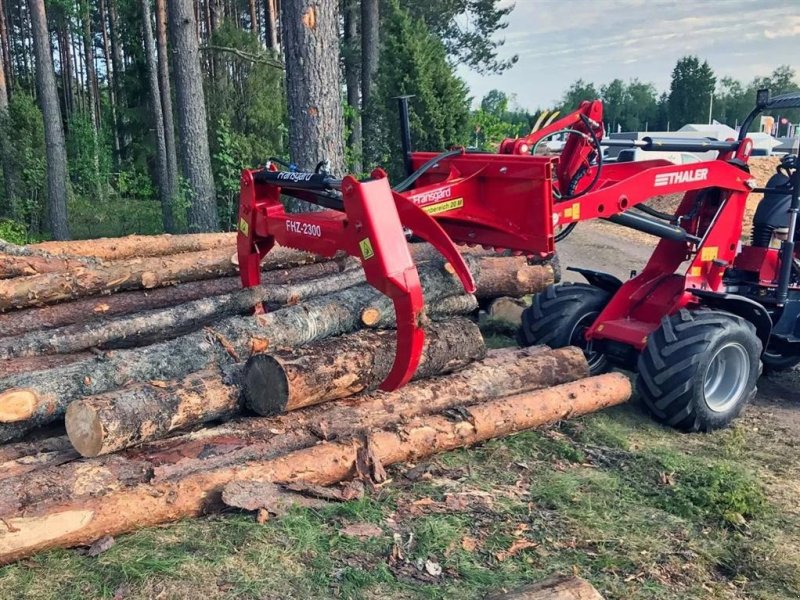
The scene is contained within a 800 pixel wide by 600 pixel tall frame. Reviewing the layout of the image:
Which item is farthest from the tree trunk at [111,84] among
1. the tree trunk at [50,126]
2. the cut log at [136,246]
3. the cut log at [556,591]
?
the cut log at [556,591]

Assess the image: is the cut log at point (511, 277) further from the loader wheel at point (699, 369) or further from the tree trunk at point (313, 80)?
the loader wheel at point (699, 369)

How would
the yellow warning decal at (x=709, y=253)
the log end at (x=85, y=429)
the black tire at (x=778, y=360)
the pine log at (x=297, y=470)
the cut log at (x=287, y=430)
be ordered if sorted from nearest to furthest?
the pine log at (x=297, y=470) < the cut log at (x=287, y=430) < the log end at (x=85, y=429) < the yellow warning decal at (x=709, y=253) < the black tire at (x=778, y=360)

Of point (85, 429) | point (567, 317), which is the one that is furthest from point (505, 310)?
point (85, 429)

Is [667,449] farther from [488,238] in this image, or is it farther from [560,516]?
[488,238]

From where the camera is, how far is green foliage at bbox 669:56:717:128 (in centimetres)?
6159

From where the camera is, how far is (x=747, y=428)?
598 centimetres

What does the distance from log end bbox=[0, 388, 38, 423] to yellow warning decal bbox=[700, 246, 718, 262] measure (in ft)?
17.5

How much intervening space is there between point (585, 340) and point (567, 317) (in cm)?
28

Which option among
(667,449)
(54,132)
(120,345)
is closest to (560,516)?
(667,449)

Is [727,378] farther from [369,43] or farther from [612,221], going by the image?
[369,43]

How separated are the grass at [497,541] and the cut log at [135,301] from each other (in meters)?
3.34

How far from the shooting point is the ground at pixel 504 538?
11.5 feet

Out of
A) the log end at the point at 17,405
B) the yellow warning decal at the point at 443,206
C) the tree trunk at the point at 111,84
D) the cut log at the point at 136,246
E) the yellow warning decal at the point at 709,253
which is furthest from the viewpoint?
the tree trunk at the point at 111,84

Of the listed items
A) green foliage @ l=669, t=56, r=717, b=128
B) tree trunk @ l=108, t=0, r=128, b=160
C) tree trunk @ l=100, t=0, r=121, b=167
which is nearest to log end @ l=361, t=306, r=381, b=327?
tree trunk @ l=108, t=0, r=128, b=160
